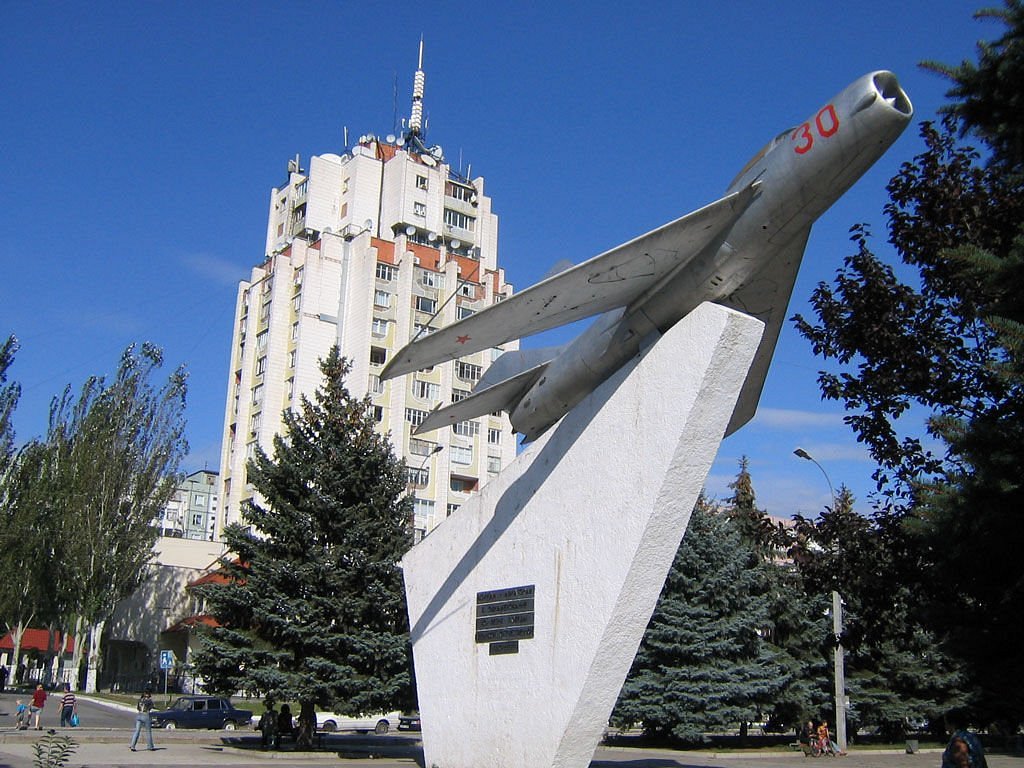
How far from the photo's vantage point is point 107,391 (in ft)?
123

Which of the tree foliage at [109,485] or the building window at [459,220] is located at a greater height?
the building window at [459,220]

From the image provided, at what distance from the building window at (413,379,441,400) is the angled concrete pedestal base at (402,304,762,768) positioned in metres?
36.9

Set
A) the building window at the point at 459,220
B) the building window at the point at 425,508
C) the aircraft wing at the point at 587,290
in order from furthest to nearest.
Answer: the building window at the point at 459,220 < the building window at the point at 425,508 < the aircraft wing at the point at 587,290

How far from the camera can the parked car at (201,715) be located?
2336 centimetres

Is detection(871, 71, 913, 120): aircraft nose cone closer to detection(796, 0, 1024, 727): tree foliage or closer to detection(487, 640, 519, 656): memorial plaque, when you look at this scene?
detection(796, 0, 1024, 727): tree foliage

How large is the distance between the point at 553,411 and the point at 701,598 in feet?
38.8

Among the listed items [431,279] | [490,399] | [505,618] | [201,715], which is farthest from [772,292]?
[431,279]

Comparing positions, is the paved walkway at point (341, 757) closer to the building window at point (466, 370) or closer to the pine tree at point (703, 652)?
the pine tree at point (703, 652)

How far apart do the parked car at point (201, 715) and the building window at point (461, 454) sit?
81.7 ft

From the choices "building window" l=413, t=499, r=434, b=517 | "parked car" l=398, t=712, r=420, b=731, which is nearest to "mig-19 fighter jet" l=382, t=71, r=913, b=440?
"parked car" l=398, t=712, r=420, b=731

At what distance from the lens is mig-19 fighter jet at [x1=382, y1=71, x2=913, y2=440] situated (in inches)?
318

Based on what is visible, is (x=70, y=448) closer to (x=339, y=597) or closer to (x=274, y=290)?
(x=274, y=290)

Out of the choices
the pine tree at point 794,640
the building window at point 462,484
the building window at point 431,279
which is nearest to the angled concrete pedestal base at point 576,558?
the pine tree at point 794,640

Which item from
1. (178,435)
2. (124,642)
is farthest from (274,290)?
(124,642)
